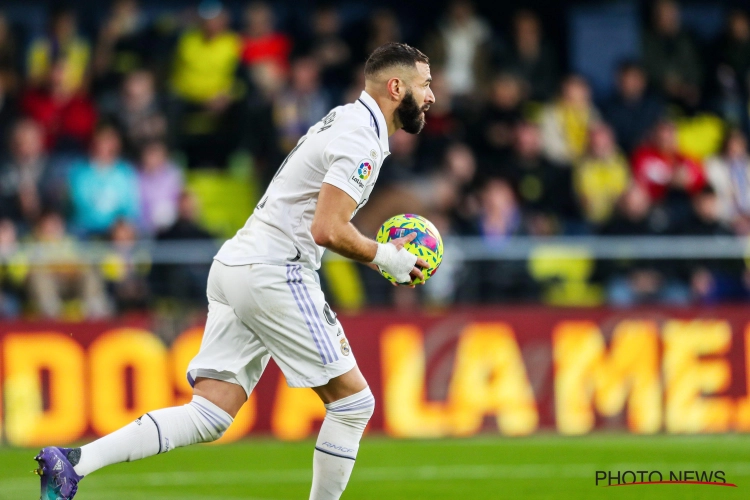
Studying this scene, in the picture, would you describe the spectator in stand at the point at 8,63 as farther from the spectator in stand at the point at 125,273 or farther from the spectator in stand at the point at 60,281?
the spectator in stand at the point at 125,273

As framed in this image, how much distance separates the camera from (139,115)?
1336cm

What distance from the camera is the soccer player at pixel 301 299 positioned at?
595 centimetres

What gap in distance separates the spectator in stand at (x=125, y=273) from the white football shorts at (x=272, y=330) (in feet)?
18.4

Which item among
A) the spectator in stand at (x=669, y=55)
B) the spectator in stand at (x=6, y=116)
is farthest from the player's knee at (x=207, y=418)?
the spectator in stand at (x=669, y=55)

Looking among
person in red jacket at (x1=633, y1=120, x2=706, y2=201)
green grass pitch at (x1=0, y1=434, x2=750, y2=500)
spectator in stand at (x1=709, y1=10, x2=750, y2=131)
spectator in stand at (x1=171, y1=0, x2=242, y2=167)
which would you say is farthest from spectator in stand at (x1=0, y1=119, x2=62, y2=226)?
spectator in stand at (x1=709, y1=10, x2=750, y2=131)

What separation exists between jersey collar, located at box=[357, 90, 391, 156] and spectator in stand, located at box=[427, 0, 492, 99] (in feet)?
28.2

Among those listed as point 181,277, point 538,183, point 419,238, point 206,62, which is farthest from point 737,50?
point 419,238

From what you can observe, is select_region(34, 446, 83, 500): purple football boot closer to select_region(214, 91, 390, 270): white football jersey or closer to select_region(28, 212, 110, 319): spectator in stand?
select_region(214, 91, 390, 270): white football jersey

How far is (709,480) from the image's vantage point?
26.6 feet

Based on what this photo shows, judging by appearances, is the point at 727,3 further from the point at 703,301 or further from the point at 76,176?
the point at 76,176

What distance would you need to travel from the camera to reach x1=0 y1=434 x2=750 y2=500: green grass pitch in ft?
26.1

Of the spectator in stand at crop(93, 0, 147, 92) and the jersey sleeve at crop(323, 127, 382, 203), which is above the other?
the spectator in stand at crop(93, 0, 147, 92)

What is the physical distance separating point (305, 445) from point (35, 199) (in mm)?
3790
